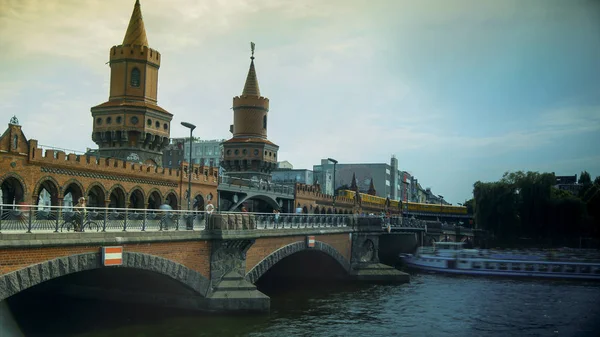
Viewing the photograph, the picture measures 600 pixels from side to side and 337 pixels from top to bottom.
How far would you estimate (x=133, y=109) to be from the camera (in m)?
55.3

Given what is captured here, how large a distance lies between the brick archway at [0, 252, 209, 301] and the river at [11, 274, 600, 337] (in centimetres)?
243

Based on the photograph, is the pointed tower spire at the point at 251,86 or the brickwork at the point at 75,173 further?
the pointed tower spire at the point at 251,86

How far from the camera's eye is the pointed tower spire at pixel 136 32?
57844 mm

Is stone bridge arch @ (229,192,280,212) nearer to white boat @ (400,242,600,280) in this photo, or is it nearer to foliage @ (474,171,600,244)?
white boat @ (400,242,600,280)

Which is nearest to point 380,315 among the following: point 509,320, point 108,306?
point 509,320

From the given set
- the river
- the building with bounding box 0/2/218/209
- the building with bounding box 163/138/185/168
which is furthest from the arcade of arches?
the building with bounding box 163/138/185/168

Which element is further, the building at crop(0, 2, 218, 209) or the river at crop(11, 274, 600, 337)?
the building at crop(0, 2, 218, 209)

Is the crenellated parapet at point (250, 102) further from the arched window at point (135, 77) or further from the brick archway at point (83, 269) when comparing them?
the brick archway at point (83, 269)

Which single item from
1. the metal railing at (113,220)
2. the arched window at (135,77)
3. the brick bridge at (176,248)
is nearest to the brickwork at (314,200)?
the brick bridge at (176,248)

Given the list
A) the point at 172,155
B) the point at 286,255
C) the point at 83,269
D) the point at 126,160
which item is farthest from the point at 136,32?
the point at 172,155

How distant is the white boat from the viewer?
6450 cm

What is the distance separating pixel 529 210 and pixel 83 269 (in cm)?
8610

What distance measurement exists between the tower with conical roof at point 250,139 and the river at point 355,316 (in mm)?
27843

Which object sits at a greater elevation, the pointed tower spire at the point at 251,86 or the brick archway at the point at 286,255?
the pointed tower spire at the point at 251,86
